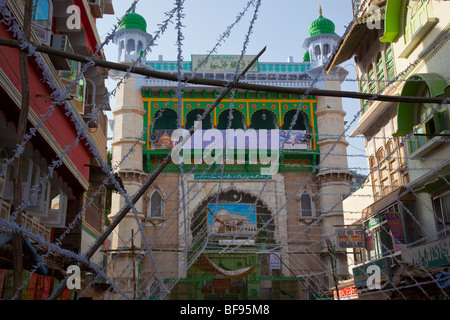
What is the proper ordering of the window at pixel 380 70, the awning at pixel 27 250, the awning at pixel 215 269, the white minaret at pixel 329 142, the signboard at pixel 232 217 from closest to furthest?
the awning at pixel 27 250 < the window at pixel 380 70 < the white minaret at pixel 329 142 < the awning at pixel 215 269 < the signboard at pixel 232 217

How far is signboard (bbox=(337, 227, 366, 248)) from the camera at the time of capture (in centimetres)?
1637

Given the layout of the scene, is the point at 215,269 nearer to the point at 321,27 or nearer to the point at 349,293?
the point at 349,293

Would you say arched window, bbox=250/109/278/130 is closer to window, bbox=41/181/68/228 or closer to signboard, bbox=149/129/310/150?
signboard, bbox=149/129/310/150

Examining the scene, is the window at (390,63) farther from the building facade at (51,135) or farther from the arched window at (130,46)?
the arched window at (130,46)

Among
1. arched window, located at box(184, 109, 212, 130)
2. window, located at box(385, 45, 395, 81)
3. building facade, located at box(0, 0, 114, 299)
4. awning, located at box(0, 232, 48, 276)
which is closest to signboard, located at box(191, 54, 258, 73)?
arched window, located at box(184, 109, 212, 130)

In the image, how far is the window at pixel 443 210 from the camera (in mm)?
12211

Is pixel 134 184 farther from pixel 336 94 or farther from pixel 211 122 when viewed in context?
pixel 336 94

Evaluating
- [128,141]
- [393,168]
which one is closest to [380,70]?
[393,168]

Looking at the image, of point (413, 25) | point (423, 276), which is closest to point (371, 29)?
point (413, 25)

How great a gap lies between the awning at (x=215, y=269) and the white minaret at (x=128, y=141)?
3402 mm

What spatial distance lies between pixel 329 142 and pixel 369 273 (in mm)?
12618

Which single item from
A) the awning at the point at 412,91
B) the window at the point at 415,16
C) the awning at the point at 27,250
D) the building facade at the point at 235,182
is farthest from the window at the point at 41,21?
the building facade at the point at 235,182

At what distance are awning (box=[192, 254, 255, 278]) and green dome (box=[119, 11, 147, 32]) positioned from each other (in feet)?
46.4

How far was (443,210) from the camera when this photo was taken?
1247 centimetres
